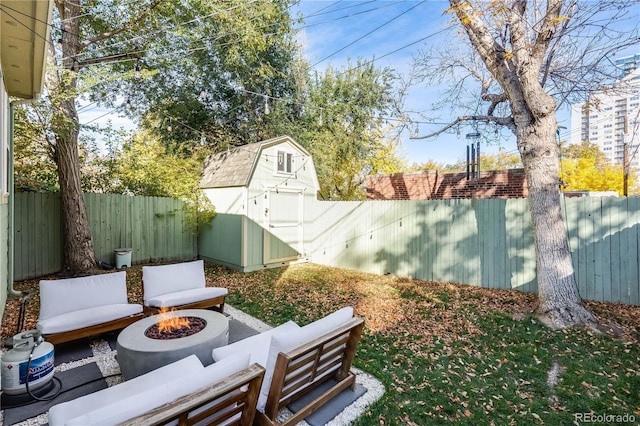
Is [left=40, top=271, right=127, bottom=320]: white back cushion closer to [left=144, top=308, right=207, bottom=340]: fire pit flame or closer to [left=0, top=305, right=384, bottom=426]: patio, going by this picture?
[left=0, top=305, right=384, bottom=426]: patio

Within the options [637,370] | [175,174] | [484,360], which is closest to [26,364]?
[484,360]

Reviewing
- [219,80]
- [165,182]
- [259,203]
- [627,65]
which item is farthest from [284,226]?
[219,80]

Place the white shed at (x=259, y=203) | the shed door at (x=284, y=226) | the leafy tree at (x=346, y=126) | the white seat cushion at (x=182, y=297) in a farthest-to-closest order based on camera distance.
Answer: the leafy tree at (x=346, y=126) < the shed door at (x=284, y=226) < the white shed at (x=259, y=203) < the white seat cushion at (x=182, y=297)

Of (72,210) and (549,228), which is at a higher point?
(72,210)

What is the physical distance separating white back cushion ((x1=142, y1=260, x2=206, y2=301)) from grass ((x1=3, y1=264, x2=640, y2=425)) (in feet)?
3.01

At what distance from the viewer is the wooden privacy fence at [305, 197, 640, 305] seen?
4.96m

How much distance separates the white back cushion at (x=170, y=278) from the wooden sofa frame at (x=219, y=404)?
3.00 meters

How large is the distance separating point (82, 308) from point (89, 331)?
0.38m

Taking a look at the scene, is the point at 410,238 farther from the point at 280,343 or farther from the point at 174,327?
the point at 280,343

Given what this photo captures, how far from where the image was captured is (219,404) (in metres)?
1.63

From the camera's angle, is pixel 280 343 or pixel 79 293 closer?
pixel 280 343

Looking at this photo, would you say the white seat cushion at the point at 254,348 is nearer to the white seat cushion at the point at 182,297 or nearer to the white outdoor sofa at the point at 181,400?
the white outdoor sofa at the point at 181,400

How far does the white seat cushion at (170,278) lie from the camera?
4203 mm

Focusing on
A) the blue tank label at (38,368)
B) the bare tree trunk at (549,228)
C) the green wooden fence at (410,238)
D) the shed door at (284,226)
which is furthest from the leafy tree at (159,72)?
the bare tree trunk at (549,228)
